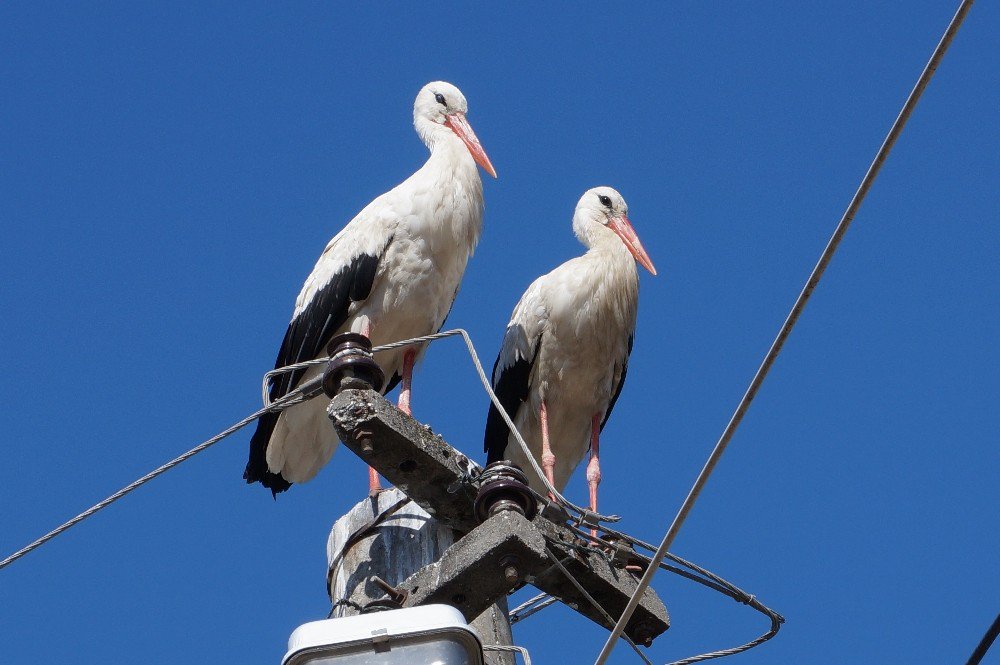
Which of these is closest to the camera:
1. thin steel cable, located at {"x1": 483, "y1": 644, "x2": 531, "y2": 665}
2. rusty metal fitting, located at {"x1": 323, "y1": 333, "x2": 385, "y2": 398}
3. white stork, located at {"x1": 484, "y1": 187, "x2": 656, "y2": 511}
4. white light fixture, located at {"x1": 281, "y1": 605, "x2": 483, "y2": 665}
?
white light fixture, located at {"x1": 281, "y1": 605, "x2": 483, "y2": 665}

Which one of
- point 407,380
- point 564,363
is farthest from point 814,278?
point 564,363

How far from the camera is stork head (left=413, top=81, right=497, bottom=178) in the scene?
9.70 metres

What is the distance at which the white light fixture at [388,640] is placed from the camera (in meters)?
3.16

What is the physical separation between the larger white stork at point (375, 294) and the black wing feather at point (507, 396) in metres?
0.81

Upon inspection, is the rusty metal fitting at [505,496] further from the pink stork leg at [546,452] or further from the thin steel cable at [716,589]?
the pink stork leg at [546,452]

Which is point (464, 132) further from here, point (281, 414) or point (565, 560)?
point (565, 560)

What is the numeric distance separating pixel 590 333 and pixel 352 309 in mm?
1579

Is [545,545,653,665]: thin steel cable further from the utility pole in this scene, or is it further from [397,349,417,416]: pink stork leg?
[397,349,417,416]: pink stork leg

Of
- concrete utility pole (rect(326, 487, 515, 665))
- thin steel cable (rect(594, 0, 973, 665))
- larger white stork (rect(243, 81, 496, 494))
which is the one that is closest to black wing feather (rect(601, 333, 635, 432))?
larger white stork (rect(243, 81, 496, 494))

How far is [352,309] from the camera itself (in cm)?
848

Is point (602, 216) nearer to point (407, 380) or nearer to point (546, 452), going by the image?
point (546, 452)

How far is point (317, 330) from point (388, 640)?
5.37 m

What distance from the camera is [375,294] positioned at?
8.48 m

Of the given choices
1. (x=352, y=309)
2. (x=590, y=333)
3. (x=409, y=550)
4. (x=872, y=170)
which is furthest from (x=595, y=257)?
(x=872, y=170)
